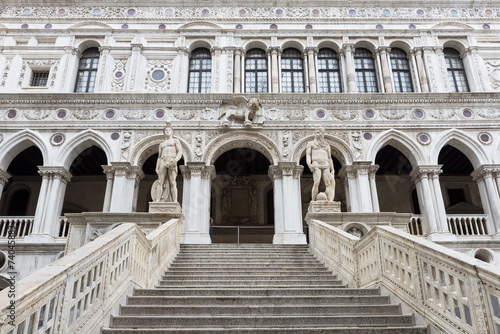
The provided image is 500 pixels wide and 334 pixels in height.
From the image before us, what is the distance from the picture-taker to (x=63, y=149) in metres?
15.8

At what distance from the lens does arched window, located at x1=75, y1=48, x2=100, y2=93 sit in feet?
57.9

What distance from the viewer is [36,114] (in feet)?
53.8

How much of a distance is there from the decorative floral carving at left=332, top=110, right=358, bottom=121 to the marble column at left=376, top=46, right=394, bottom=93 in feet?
6.28

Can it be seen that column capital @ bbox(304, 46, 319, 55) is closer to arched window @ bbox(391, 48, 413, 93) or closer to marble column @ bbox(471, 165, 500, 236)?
arched window @ bbox(391, 48, 413, 93)

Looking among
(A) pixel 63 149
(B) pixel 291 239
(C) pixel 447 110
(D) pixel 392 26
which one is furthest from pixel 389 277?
(D) pixel 392 26

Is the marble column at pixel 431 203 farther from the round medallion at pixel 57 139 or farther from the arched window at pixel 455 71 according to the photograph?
the round medallion at pixel 57 139

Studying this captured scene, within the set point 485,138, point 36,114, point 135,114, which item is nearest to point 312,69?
point 485,138

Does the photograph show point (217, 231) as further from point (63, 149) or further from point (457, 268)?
point (457, 268)

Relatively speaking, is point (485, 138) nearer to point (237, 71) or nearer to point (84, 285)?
point (237, 71)

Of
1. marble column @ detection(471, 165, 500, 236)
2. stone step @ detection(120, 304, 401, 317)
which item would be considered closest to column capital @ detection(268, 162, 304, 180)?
marble column @ detection(471, 165, 500, 236)

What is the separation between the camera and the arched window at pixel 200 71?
1764cm

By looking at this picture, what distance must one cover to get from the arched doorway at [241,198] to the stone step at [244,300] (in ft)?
42.5

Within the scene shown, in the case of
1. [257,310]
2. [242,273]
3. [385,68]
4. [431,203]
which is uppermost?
[385,68]

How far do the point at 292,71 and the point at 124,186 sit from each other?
887 centimetres
